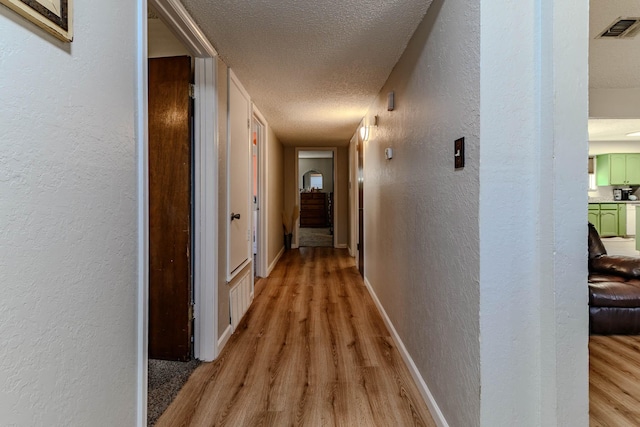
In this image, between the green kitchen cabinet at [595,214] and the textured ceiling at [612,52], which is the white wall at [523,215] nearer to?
the textured ceiling at [612,52]

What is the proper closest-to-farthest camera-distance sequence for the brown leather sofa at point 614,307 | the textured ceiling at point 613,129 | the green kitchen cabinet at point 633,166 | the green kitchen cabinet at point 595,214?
the brown leather sofa at point 614,307, the textured ceiling at point 613,129, the green kitchen cabinet at point 633,166, the green kitchen cabinet at point 595,214

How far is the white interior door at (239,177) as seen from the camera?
2.39 metres

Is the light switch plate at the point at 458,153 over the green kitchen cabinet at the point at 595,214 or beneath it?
over

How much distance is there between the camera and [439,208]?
1458 millimetres

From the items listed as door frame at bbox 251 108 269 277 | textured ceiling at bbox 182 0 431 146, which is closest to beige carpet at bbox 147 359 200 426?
textured ceiling at bbox 182 0 431 146

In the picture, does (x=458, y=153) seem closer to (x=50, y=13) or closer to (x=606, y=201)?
(x=50, y=13)

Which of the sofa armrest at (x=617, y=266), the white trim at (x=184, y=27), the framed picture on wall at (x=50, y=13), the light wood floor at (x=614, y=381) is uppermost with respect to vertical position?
the white trim at (x=184, y=27)

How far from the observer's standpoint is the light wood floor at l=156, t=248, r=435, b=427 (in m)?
1.50

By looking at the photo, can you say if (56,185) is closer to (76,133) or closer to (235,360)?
(76,133)

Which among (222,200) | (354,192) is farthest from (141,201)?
(354,192)

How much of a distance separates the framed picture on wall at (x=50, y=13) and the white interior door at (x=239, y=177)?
1.50 metres

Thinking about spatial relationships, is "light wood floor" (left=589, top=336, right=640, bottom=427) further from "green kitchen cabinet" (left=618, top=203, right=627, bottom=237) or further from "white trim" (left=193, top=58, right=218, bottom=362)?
"green kitchen cabinet" (left=618, top=203, right=627, bottom=237)

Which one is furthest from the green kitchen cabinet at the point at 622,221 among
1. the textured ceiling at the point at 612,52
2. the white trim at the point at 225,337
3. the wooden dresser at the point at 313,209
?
the white trim at the point at 225,337

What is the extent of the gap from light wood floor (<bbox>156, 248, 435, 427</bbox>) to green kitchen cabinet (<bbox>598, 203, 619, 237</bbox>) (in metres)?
7.62
